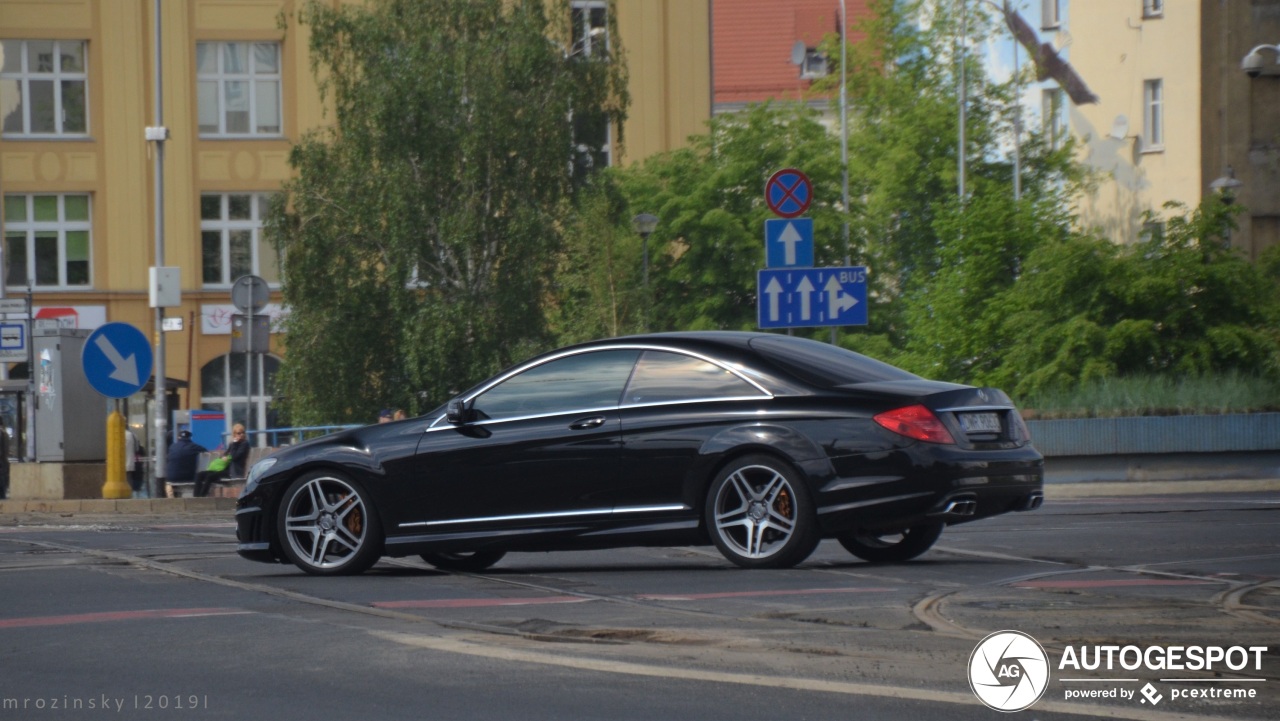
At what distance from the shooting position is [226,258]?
50.1m

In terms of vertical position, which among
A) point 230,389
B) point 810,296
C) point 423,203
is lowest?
point 230,389

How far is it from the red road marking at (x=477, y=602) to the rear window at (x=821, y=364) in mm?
2159

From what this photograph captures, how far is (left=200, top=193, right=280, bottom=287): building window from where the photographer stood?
49.8 m

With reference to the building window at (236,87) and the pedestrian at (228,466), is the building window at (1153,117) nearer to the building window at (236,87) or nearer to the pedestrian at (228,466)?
the building window at (236,87)

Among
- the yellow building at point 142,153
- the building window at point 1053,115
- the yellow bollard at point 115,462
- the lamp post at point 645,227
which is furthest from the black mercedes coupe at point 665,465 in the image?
the building window at point 1053,115

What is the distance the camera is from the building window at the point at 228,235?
1962 inches

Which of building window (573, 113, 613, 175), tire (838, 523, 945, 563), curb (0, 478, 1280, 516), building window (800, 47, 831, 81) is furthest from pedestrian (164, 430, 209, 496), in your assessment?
building window (800, 47, 831, 81)

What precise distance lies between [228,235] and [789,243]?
111 feet

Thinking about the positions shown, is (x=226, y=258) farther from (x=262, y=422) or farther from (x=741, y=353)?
(x=741, y=353)

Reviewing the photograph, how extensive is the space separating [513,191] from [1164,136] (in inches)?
949

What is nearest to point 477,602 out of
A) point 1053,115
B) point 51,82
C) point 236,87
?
point 236,87

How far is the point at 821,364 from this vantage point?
10930 millimetres

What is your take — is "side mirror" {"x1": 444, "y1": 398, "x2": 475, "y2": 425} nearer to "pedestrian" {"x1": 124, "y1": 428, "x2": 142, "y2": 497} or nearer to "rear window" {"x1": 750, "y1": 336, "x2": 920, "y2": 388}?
"rear window" {"x1": 750, "y1": 336, "x2": 920, "y2": 388}

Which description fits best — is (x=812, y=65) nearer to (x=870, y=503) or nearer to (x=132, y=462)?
(x=132, y=462)
